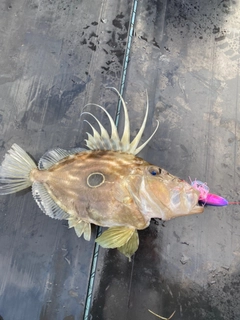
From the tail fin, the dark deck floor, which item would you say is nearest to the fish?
the tail fin

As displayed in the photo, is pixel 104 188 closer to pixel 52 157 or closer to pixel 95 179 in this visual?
pixel 95 179

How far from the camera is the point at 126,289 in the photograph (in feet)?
8.64

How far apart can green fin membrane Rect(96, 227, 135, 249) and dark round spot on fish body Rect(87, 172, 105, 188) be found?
36 cm

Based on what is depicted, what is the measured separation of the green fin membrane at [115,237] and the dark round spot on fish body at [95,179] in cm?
36

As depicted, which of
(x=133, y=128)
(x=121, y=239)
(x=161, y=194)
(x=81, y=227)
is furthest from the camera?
(x=133, y=128)

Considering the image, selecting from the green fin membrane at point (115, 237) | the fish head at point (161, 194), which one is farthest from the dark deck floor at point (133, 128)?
the fish head at point (161, 194)

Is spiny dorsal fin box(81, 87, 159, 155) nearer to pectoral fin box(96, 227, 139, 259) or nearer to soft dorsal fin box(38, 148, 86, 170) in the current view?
→ soft dorsal fin box(38, 148, 86, 170)

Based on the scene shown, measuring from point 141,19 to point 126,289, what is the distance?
2609 millimetres

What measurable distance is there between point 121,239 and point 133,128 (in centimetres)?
107

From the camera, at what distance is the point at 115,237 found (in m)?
2.45

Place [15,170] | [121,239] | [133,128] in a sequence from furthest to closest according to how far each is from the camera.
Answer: [133,128] < [15,170] < [121,239]

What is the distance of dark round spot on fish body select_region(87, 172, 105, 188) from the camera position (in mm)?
2437

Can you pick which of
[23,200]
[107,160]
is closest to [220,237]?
[107,160]

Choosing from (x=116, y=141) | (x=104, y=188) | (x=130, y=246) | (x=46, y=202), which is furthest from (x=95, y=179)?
(x=130, y=246)
